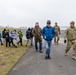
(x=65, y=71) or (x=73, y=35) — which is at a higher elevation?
(x=73, y=35)

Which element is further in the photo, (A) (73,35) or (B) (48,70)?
(A) (73,35)

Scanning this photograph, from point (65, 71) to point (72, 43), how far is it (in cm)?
398

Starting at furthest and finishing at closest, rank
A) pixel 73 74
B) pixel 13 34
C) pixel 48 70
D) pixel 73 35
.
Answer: pixel 13 34 → pixel 73 35 → pixel 48 70 → pixel 73 74

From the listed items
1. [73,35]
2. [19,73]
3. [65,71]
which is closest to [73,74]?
[65,71]

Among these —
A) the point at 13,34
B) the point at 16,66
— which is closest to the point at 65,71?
the point at 16,66

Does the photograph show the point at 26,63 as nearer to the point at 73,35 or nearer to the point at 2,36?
the point at 73,35

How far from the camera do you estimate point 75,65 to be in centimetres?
1131

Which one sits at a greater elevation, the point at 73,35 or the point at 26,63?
the point at 73,35

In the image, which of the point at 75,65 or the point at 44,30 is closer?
the point at 75,65

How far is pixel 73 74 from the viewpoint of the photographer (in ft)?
30.8

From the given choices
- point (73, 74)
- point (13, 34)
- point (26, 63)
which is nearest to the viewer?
point (73, 74)

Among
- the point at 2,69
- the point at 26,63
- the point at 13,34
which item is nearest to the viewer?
the point at 2,69

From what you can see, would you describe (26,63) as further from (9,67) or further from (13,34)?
(13,34)

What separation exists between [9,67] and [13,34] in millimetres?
10141
